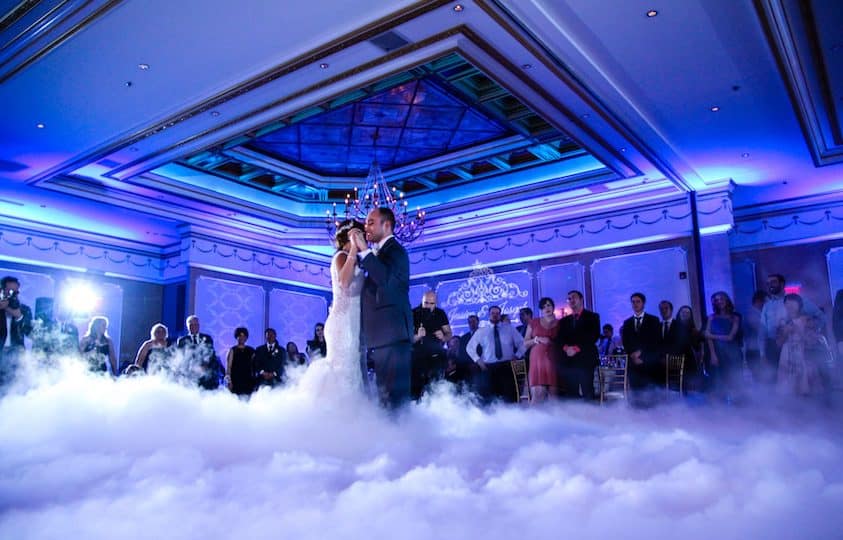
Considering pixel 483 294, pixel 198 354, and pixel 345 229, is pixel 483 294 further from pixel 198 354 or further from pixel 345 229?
pixel 345 229

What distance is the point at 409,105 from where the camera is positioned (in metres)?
7.51

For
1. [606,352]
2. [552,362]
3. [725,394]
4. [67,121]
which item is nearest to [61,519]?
[552,362]

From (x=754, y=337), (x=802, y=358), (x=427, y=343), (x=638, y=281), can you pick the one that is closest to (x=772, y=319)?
(x=802, y=358)

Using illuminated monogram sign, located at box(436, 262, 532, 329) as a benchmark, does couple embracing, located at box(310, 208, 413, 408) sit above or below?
below

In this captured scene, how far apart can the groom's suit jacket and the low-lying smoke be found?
431 mm

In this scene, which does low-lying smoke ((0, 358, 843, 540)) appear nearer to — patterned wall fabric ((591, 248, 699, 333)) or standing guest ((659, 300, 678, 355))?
standing guest ((659, 300, 678, 355))

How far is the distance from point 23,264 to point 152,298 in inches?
86.9

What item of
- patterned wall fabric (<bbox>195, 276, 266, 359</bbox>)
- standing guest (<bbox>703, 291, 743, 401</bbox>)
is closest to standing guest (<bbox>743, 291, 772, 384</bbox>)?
standing guest (<bbox>703, 291, 743, 401</bbox>)

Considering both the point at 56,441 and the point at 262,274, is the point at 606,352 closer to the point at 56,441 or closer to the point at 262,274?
the point at 262,274

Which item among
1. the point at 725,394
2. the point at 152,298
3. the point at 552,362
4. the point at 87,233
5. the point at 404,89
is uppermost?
the point at 404,89

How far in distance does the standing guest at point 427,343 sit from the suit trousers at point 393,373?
8.14ft

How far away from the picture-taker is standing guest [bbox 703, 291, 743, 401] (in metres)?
7.54

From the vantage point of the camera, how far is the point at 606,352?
920 cm

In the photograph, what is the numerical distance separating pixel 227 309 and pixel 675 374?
8.15 metres
